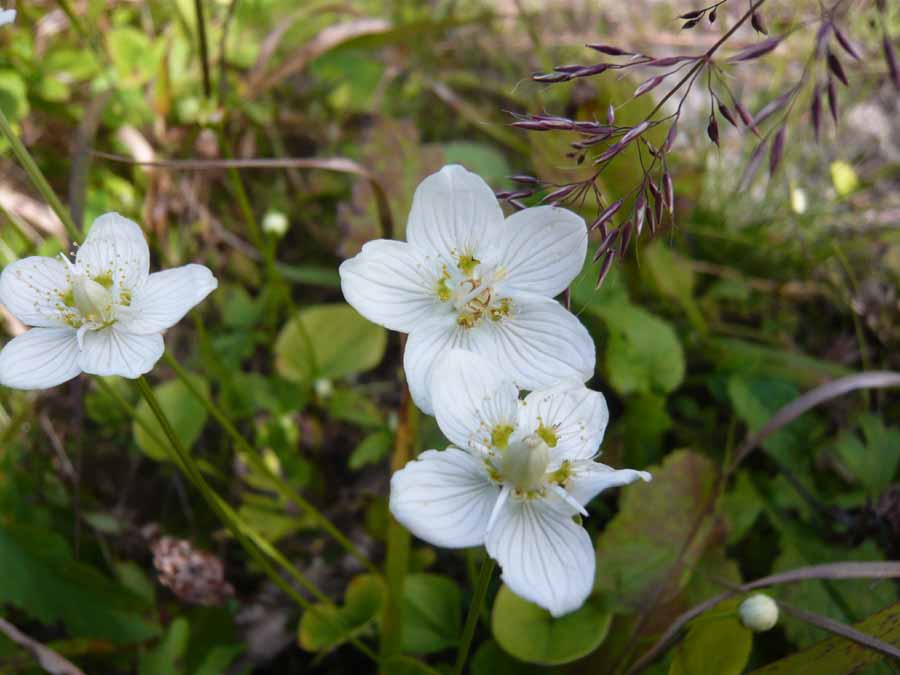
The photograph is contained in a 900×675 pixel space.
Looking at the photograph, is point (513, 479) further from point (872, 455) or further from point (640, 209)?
point (872, 455)

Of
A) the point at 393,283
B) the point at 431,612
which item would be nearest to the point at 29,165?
the point at 393,283

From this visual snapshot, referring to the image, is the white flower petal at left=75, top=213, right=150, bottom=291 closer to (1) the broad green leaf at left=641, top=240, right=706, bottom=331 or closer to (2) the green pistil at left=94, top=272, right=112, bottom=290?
→ (2) the green pistil at left=94, top=272, right=112, bottom=290

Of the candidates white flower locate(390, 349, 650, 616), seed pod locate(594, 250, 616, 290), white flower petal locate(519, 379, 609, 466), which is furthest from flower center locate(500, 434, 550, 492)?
seed pod locate(594, 250, 616, 290)

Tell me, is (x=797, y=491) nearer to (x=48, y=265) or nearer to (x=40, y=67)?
(x=48, y=265)

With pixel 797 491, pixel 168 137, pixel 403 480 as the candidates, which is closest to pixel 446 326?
pixel 403 480

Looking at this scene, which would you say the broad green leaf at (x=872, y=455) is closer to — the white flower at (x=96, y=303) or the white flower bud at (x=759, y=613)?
the white flower bud at (x=759, y=613)
